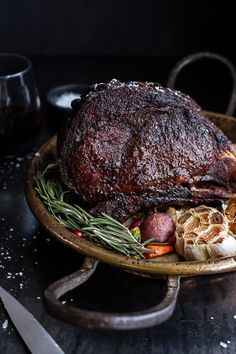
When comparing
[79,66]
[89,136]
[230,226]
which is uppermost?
[89,136]

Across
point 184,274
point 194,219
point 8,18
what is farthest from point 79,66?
point 184,274

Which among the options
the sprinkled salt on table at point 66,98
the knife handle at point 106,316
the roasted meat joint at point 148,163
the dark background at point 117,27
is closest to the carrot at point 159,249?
the roasted meat joint at point 148,163

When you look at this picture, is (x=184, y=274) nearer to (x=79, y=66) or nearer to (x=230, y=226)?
(x=230, y=226)

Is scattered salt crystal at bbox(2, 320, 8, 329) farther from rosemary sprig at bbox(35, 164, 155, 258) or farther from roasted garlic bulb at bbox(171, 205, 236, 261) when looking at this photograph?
roasted garlic bulb at bbox(171, 205, 236, 261)

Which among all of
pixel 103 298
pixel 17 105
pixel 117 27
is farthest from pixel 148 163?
pixel 117 27

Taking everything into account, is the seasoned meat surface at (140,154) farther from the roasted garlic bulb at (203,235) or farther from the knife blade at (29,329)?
the knife blade at (29,329)

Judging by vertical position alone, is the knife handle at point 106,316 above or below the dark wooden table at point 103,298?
above
